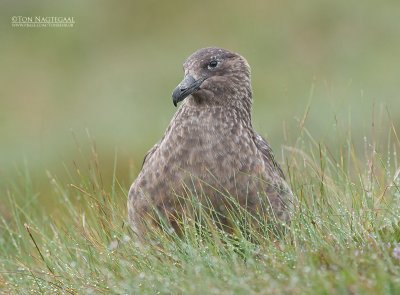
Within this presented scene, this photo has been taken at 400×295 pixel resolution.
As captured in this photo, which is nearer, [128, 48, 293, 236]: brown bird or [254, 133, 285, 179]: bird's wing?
[128, 48, 293, 236]: brown bird

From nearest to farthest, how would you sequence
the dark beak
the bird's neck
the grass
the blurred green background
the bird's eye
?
the grass, the dark beak, the bird's neck, the bird's eye, the blurred green background

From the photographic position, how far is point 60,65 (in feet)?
53.2

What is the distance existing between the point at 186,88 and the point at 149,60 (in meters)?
9.78

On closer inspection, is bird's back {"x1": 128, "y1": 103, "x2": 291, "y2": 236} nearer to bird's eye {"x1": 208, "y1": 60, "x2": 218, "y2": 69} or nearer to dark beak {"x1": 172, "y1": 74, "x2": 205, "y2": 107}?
dark beak {"x1": 172, "y1": 74, "x2": 205, "y2": 107}

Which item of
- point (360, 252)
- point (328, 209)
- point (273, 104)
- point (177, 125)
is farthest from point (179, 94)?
A: point (273, 104)

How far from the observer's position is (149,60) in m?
16.0

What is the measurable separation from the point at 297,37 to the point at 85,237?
10776 millimetres

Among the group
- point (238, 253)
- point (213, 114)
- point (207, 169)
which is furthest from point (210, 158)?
point (238, 253)

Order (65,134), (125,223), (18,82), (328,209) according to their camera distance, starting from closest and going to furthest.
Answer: (328,209)
(125,223)
(65,134)
(18,82)

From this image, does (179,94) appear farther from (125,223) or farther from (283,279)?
(283,279)

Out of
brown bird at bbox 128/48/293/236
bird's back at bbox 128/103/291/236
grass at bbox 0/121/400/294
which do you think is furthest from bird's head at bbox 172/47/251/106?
grass at bbox 0/121/400/294

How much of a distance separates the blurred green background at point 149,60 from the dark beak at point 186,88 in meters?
6.87

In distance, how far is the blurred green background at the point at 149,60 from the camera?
14.2 metres

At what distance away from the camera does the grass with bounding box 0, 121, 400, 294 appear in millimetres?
4477
